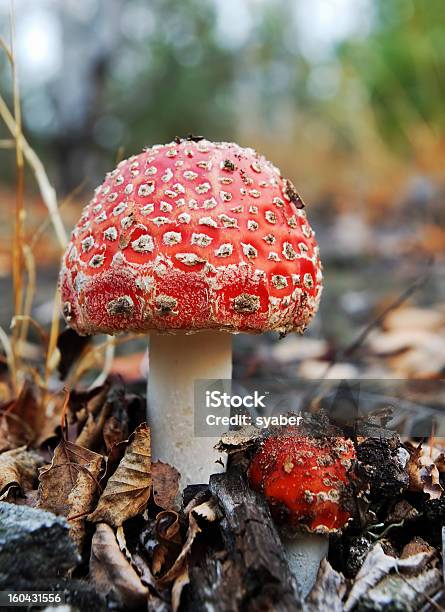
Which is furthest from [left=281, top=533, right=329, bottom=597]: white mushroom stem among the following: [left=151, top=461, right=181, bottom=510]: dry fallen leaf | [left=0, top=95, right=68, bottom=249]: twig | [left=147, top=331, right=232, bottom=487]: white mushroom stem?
[left=0, top=95, right=68, bottom=249]: twig

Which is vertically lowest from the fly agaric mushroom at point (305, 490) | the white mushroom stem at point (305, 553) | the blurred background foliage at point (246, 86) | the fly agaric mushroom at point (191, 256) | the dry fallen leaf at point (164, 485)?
the white mushroom stem at point (305, 553)

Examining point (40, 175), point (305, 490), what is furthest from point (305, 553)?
point (40, 175)

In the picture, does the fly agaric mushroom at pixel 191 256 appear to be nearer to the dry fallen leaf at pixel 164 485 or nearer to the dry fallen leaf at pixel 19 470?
the dry fallen leaf at pixel 164 485

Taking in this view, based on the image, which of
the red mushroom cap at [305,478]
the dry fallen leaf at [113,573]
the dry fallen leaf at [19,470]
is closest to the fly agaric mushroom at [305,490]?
the red mushroom cap at [305,478]

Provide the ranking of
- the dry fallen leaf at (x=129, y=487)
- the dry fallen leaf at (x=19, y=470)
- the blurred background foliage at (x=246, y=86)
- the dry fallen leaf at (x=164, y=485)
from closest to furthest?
1. the dry fallen leaf at (x=129, y=487)
2. the dry fallen leaf at (x=164, y=485)
3. the dry fallen leaf at (x=19, y=470)
4. the blurred background foliage at (x=246, y=86)

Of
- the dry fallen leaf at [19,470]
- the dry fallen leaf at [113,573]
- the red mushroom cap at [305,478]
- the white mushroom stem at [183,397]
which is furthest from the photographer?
the white mushroom stem at [183,397]

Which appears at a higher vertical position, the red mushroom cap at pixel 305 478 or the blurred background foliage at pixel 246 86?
the blurred background foliage at pixel 246 86

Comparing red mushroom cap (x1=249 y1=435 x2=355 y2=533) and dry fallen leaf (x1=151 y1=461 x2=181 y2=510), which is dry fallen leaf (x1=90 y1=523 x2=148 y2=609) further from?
red mushroom cap (x1=249 y1=435 x2=355 y2=533)
